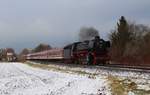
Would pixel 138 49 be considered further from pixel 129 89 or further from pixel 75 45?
pixel 129 89

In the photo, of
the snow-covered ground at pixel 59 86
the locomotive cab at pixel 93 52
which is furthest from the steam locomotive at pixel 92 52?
the snow-covered ground at pixel 59 86

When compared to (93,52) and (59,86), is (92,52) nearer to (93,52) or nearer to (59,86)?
(93,52)

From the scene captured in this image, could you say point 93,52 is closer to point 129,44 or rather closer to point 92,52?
point 92,52

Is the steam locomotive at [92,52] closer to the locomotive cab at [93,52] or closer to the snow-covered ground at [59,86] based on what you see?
the locomotive cab at [93,52]

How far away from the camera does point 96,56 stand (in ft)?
134

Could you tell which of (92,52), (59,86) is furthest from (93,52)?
(59,86)

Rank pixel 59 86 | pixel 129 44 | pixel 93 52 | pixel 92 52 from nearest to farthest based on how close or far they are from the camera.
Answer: pixel 59 86
pixel 93 52
pixel 92 52
pixel 129 44

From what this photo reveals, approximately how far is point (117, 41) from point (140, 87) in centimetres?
7077

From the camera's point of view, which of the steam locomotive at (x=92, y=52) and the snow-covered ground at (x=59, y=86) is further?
the steam locomotive at (x=92, y=52)

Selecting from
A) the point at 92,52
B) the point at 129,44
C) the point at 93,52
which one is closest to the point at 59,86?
the point at 93,52

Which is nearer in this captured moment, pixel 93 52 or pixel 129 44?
pixel 93 52

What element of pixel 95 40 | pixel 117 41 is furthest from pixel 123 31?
pixel 95 40

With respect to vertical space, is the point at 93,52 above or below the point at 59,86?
above

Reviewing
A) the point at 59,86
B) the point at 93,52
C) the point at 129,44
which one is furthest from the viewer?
the point at 129,44
